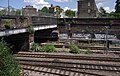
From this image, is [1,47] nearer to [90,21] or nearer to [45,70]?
[45,70]

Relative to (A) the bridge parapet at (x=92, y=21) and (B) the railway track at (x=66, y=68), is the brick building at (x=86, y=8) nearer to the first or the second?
(A) the bridge parapet at (x=92, y=21)

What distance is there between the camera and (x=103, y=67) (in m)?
15.8

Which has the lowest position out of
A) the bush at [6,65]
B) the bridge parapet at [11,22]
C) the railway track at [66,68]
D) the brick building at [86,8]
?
the railway track at [66,68]

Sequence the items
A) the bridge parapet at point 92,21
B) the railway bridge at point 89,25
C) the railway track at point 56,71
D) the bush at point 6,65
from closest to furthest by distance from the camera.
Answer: the bush at point 6,65, the railway track at point 56,71, the railway bridge at point 89,25, the bridge parapet at point 92,21

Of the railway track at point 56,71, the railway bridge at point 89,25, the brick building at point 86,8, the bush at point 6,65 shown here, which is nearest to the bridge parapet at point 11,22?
the railway track at point 56,71

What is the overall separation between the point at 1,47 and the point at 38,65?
8.27 meters

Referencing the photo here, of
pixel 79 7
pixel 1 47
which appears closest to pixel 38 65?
pixel 1 47

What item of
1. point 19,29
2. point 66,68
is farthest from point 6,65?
point 19,29

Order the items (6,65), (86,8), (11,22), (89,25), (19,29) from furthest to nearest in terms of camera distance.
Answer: (86,8) → (89,25) → (19,29) → (11,22) → (6,65)

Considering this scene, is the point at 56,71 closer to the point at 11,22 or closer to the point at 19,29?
the point at 11,22

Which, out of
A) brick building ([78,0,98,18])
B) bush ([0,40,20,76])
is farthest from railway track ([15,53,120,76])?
brick building ([78,0,98,18])

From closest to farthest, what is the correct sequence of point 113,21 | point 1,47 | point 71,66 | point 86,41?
point 1,47, point 71,66, point 86,41, point 113,21

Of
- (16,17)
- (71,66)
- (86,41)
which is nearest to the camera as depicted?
(71,66)

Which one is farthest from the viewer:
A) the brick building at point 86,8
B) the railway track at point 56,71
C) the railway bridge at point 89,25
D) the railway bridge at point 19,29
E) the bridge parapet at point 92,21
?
the brick building at point 86,8
